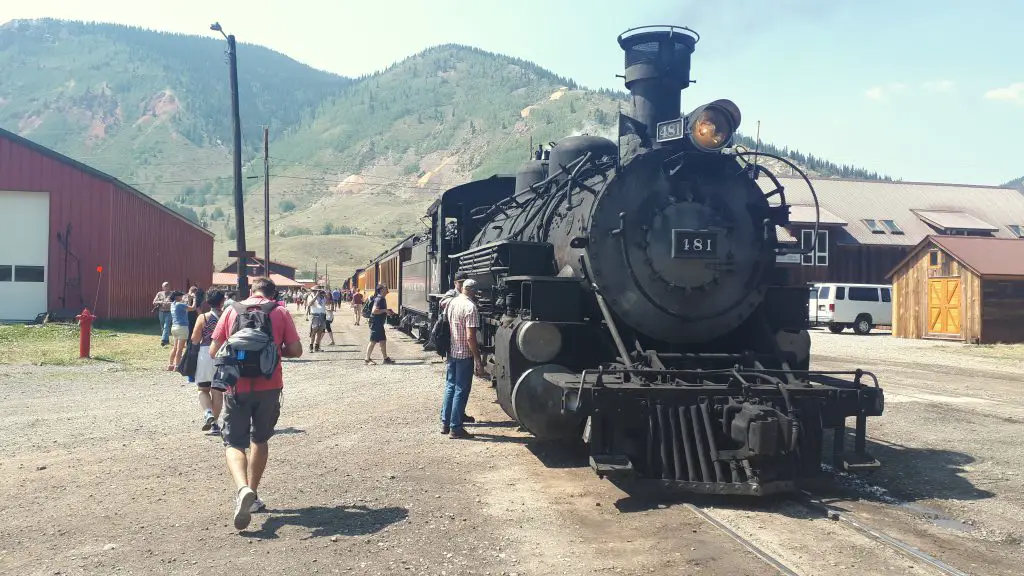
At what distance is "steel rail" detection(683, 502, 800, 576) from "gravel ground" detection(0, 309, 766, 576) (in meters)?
0.07

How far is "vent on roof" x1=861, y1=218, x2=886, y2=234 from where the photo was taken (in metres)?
37.0

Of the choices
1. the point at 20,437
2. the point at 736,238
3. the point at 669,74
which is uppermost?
the point at 669,74

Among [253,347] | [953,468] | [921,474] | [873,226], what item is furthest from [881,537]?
[873,226]

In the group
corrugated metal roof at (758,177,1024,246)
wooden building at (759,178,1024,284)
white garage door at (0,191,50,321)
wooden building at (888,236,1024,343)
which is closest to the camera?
wooden building at (888,236,1024,343)

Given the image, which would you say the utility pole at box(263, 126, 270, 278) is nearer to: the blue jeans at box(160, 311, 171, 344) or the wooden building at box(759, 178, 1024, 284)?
the blue jeans at box(160, 311, 171, 344)

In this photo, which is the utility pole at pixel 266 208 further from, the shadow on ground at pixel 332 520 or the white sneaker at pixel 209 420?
the shadow on ground at pixel 332 520

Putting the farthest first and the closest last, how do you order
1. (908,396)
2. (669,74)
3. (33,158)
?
(33,158)
(908,396)
(669,74)

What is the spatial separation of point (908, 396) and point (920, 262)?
14.6m

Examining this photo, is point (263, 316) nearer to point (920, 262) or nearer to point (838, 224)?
point (920, 262)

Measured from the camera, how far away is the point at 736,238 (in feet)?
22.0

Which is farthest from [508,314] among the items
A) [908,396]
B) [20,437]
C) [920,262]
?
[920,262]

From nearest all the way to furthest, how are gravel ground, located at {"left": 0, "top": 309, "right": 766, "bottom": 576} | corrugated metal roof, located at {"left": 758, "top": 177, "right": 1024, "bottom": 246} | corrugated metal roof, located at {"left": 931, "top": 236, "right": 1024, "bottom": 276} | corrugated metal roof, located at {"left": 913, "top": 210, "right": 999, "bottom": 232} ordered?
gravel ground, located at {"left": 0, "top": 309, "right": 766, "bottom": 576} < corrugated metal roof, located at {"left": 931, "top": 236, "right": 1024, "bottom": 276} < corrugated metal roof, located at {"left": 758, "top": 177, "right": 1024, "bottom": 246} < corrugated metal roof, located at {"left": 913, "top": 210, "right": 999, "bottom": 232}

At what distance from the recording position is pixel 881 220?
3806cm

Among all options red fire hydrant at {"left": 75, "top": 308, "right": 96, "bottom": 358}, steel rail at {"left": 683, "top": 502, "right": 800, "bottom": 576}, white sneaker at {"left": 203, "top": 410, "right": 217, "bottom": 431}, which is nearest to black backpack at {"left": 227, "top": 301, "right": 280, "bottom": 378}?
steel rail at {"left": 683, "top": 502, "right": 800, "bottom": 576}
